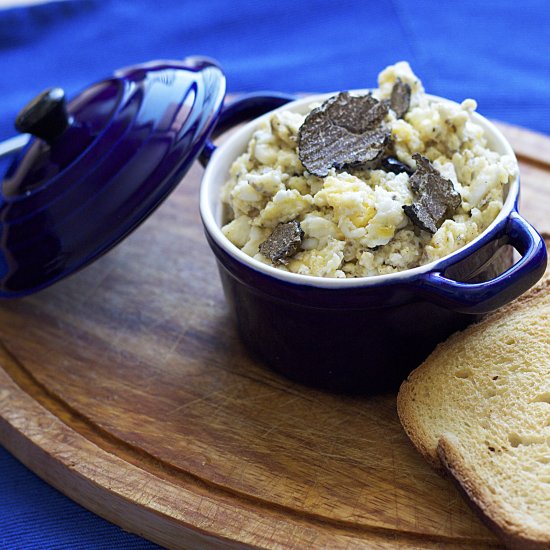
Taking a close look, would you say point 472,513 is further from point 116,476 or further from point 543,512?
point 116,476

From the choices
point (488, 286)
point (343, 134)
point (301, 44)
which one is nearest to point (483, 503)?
point (488, 286)

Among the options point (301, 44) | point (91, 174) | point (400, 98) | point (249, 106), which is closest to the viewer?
point (400, 98)

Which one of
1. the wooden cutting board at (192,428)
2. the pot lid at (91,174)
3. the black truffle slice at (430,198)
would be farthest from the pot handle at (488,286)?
the pot lid at (91,174)

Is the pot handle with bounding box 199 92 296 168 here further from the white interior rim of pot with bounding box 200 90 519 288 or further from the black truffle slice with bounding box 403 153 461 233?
the black truffle slice with bounding box 403 153 461 233

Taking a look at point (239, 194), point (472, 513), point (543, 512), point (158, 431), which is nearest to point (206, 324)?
point (158, 431)

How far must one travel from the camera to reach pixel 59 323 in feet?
7.18

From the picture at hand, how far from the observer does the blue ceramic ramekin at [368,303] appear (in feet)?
5.04

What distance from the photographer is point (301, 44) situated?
3.36m

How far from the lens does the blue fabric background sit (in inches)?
121

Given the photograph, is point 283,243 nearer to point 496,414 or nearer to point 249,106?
point 496,414

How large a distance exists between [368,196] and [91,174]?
77 cm

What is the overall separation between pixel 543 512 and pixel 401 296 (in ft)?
1.64

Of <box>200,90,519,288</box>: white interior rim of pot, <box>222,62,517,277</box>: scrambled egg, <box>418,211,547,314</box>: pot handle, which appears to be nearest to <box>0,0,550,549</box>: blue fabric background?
<box>200,90,519,288</box>: white interior rim of pot

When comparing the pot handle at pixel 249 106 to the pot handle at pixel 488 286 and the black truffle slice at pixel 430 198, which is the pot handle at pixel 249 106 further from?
the pot handle at pixel 488 286
